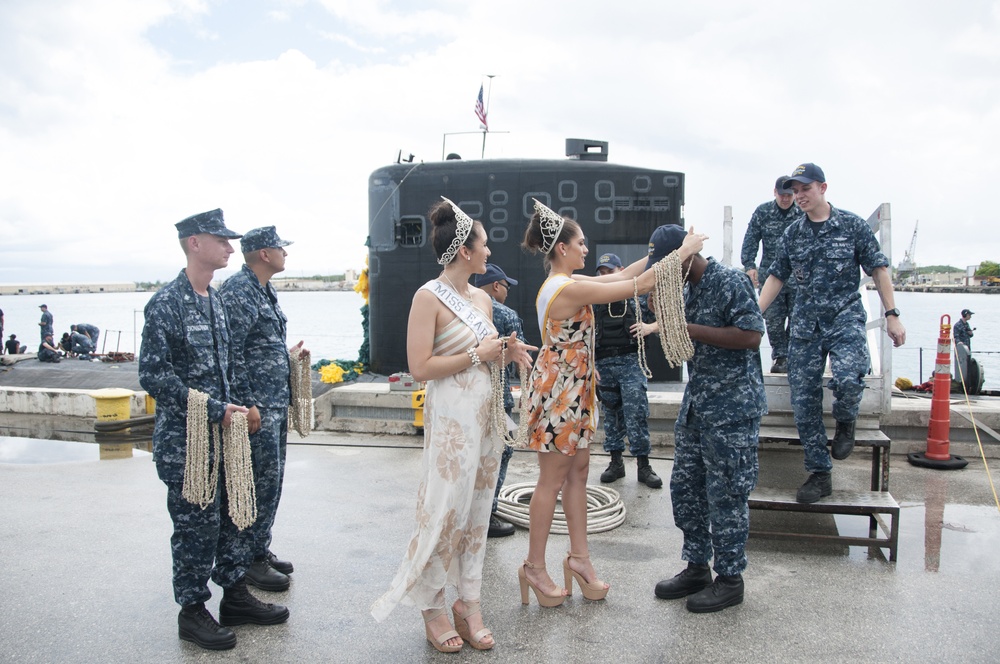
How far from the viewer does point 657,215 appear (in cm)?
874

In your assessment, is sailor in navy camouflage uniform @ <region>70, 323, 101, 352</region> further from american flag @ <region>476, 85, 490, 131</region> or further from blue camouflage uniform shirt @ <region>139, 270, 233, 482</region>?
blue camouflage uniform shirt @ <region>139, 270, 233, 482</region>

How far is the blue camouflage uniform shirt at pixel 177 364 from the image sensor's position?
348 centimetres

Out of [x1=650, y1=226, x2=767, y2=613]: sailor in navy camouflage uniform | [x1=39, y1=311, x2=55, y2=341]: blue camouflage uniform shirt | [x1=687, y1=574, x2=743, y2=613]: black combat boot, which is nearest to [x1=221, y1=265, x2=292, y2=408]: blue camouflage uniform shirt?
[x1=650, y1=226, x2=767, y2=613]: sailor in navy camouflage uniform

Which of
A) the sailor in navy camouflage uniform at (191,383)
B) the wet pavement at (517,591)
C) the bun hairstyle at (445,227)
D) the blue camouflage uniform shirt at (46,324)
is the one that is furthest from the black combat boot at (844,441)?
the blue camouflage uniform shirt at (46,324)

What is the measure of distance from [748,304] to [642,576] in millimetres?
1741

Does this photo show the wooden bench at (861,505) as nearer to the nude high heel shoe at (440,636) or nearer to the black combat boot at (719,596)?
the black combat boot at (719,596)

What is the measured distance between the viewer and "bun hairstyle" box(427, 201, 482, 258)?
11.7 ft

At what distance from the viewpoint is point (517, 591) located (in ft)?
14.0

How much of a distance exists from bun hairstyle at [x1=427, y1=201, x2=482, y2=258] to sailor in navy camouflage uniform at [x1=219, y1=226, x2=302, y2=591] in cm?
122

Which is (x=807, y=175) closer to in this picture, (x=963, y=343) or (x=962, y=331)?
(x=963, y=343)

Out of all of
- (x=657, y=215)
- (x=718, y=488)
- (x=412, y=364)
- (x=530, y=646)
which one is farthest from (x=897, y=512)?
(x=657, y=215)

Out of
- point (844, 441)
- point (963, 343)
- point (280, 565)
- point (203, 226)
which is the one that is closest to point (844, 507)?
point (844, 441)

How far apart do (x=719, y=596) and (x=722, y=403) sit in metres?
1.00

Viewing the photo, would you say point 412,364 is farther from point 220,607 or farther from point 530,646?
point 220,607
